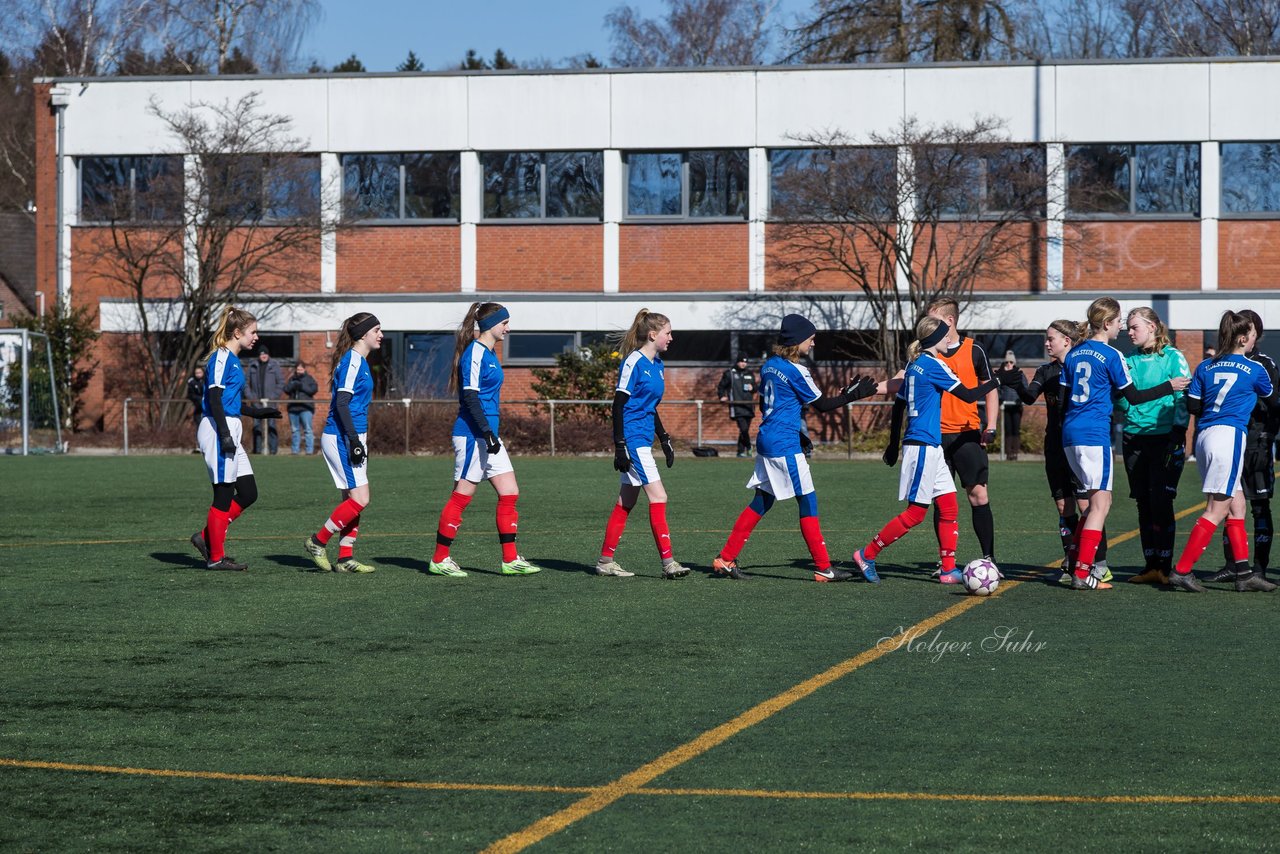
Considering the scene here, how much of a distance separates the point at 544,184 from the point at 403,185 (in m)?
3.17

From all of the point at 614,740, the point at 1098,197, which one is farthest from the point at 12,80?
the point at 614,740

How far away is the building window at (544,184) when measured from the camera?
3603 cm

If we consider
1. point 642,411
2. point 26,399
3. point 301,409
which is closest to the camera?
point 642,411

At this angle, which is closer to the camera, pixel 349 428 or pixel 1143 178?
pixel 349 428

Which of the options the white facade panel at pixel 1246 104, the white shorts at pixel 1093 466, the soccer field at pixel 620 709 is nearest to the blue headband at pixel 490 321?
the soccer field at pixel 620 709

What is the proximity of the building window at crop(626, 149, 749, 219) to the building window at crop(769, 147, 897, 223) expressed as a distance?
1.43 meters

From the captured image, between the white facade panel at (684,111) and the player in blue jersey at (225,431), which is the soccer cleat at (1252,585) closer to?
the player in blue jersey at (225,431)

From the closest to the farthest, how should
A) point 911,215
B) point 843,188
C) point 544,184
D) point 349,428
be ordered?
point 349,428
point 843,188
point 911,215
point 544,184

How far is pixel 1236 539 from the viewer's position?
11.2 metres

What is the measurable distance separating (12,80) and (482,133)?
34781 millimetres

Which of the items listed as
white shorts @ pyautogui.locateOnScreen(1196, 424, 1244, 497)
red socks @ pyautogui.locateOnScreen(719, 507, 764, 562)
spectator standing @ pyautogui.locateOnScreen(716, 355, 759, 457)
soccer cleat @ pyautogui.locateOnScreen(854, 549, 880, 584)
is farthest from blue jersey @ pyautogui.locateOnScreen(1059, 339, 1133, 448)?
spectator standing @ pyautogui.locateOnScreen(716, 355, 759, 457)

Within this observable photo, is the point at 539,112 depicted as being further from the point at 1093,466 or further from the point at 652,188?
the point at 1093,466

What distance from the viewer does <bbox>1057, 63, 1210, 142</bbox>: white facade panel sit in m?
34.3

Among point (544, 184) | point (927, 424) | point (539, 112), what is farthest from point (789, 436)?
point (539, 112)
